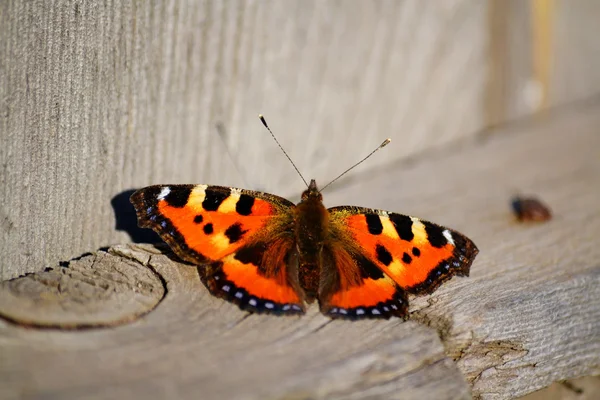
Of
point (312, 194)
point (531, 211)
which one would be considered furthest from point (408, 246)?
point (531, 211)

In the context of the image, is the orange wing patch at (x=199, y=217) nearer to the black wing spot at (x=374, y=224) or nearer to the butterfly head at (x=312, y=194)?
the butterfly head at (x=312, y=194)

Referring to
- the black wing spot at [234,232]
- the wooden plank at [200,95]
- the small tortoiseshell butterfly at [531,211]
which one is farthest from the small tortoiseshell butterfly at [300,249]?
the small tortoiseshell butterfly at [531,211]

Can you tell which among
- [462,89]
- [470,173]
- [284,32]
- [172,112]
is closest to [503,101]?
[462,89]

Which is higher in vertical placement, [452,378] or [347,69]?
[347,69]

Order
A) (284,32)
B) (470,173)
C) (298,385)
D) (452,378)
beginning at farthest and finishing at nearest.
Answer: (470,173)
(284,32)
(452,378)
(298,385)

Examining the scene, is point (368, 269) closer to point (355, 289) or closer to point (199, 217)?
point (355, 289)

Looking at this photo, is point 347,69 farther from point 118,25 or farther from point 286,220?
point 118,25

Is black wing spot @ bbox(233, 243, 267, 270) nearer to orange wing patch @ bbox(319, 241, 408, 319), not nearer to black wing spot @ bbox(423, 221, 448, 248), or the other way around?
orange wing patch @ bbox(319, 241, 408, 319)
